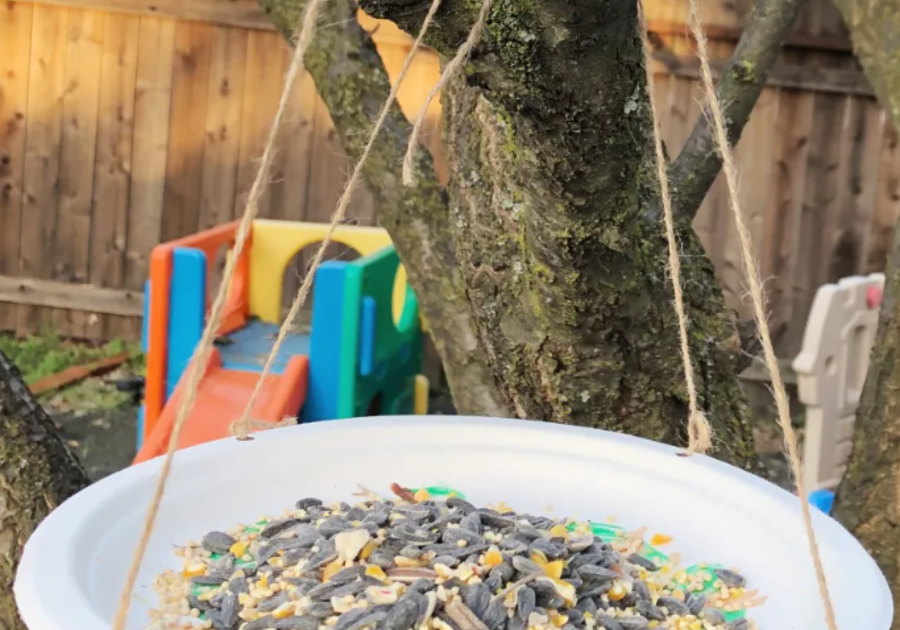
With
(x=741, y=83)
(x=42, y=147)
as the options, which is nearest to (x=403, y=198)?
(x=741, y=83)

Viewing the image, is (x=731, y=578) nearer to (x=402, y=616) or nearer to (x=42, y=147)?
(x=402, y=616)

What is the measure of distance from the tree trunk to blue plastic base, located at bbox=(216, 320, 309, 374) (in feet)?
3.79

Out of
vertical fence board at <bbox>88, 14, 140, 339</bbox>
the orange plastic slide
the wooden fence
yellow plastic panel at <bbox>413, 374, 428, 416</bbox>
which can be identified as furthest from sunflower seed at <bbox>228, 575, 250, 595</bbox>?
vertical fence board at <bbox>88, 14, 140, 339</bbox>

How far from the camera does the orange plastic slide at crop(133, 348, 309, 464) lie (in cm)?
196

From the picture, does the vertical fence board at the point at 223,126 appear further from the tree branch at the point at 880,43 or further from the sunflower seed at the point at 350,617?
the sunflower seed at the point at 350,617

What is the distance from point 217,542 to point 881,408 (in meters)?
0.87

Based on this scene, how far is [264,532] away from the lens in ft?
2.67

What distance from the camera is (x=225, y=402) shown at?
6.84 feet

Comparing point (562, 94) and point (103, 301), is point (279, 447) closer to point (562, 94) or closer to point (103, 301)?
point (562, 94)

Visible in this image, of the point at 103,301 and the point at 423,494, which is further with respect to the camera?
the point at 103,301

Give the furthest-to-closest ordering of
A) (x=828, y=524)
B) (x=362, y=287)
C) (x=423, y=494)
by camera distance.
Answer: (x=362, y=287) < (x=423, y=494) < (x=828, y=524)

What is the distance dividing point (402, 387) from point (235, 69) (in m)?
1.24

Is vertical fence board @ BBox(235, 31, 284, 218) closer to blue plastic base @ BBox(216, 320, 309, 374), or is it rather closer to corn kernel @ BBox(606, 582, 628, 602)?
blue plastic base @ BBox(216, 320, 309, 374)

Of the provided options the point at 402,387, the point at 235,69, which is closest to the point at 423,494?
the point at 402,387
